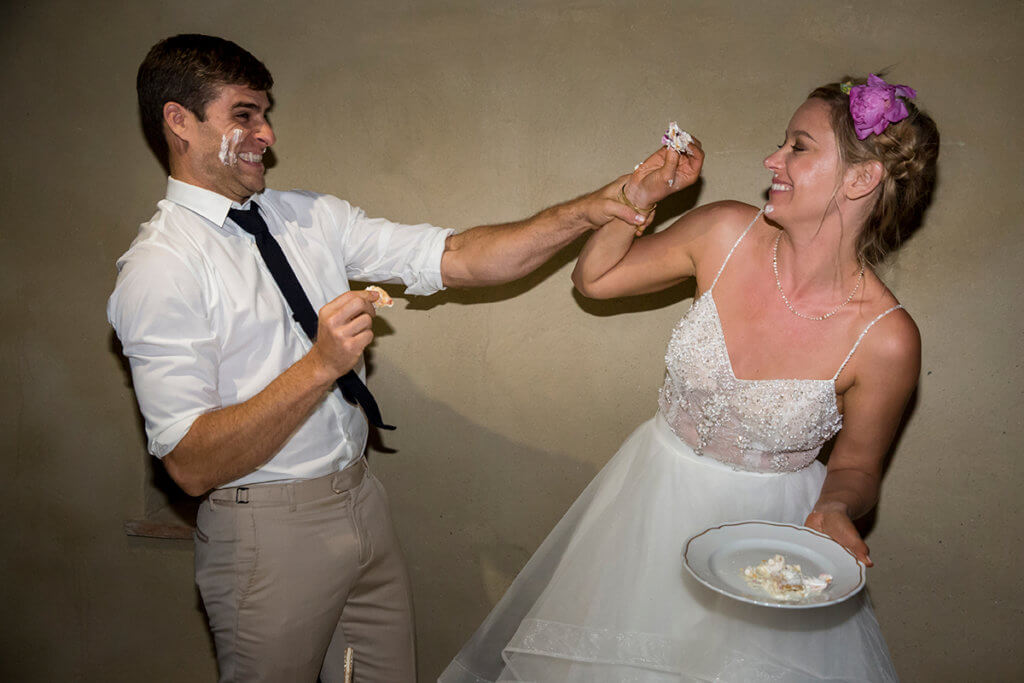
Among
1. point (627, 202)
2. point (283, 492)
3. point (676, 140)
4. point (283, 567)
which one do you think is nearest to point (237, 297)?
point (283, 492)

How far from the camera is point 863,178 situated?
1.87m

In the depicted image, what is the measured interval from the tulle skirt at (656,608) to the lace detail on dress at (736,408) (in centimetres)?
Result: 5

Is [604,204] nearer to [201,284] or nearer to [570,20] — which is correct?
[570,20]

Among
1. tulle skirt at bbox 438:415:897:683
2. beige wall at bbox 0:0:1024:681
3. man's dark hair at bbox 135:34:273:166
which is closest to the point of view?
tulle skirt at bbox 438:415:897:683

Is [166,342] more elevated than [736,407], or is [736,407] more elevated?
[166,342]

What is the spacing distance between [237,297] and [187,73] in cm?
54

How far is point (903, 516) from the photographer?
2.46 m

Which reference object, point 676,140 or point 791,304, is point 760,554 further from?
point 676,140

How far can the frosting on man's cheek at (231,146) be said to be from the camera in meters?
1.98

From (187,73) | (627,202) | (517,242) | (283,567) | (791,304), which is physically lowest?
(283,567)

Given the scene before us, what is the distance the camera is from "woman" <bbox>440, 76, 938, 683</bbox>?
5.84ft

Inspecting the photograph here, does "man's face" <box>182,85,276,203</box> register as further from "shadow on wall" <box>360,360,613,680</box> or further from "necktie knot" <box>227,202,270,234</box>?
"shadow on wall" <box>360,360,613,680</box>

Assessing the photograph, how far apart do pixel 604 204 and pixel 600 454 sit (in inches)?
36.1

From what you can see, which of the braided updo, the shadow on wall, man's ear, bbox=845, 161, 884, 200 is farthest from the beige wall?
man's ear, bbox=845, 161, 884, 200
